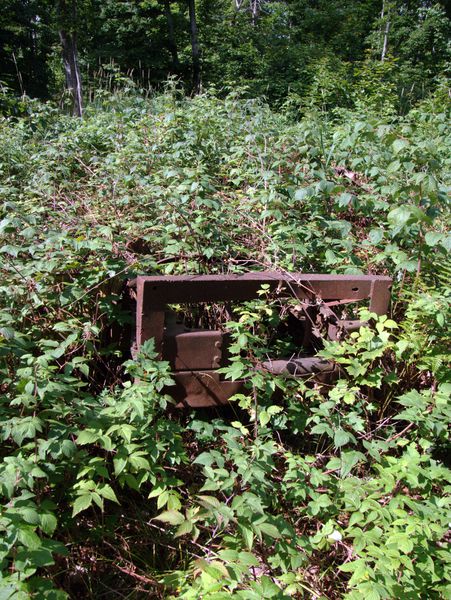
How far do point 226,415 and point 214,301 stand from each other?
2.27ft

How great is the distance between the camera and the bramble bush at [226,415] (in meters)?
1.59

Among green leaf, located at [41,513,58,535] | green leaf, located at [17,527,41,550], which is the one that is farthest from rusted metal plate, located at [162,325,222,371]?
green leaf, located at [17,527,41,550]

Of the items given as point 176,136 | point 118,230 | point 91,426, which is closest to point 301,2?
point 176,136

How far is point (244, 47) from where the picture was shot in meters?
14.8

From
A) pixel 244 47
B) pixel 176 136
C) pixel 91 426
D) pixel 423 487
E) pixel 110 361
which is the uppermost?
pixel 244 47

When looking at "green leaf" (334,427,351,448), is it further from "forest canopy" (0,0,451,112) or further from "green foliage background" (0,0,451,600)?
"forest canopy" (0,0,451,112)

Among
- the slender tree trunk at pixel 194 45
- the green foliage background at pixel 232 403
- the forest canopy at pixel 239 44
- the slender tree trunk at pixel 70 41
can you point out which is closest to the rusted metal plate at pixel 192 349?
the green foliage background at pixel 232 403

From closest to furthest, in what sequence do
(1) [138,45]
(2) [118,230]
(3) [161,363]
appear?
(3) [161,363]
(2) [118,230]
(1) [138,45]

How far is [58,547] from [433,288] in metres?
2.25

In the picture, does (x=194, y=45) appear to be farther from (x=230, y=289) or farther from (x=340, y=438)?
(x=340, y=438)

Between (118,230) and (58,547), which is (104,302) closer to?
(118,230)

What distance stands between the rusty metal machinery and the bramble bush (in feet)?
0.31

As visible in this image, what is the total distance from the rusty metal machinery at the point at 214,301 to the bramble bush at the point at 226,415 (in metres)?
0.09

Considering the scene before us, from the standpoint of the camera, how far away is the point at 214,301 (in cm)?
215
